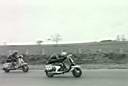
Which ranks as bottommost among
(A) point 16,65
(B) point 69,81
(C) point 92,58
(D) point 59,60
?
(B) point 69,81

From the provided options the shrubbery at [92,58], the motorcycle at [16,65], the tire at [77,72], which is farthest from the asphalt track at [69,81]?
the shrubbery at [92,58]

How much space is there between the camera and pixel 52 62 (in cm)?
2322

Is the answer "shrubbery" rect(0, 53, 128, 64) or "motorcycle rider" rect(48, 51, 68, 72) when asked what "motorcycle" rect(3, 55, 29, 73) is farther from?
"shrubbery" rect(0, 53, 128, 64)

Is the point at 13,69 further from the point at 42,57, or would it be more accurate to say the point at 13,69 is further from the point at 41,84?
the point at 42,57

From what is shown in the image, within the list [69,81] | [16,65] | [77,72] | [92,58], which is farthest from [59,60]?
[92,58]

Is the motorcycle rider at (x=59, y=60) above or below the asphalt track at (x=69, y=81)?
above

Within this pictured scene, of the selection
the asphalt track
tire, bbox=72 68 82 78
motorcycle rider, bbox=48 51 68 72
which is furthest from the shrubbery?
tire, bbox=72 68 82 78

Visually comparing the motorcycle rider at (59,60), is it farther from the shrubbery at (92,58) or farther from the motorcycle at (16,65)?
the shrubbery at (92,58)

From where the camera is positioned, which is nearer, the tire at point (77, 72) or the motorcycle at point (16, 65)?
the tire at point (77, 72)

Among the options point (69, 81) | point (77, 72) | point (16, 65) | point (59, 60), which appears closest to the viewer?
point (69, 81)

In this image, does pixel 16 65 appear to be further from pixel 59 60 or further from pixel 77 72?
pixel 77 72

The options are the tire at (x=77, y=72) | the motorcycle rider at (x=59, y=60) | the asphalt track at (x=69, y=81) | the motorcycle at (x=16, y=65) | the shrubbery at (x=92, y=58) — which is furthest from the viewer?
the shrubbery at (x=92, y=58)

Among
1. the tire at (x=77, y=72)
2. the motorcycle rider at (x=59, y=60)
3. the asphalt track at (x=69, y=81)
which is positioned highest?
the motorcycle rider at (x=59, y=60)

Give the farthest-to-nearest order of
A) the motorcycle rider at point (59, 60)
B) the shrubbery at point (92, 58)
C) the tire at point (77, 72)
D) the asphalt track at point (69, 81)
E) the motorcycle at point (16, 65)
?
the shrubbery at point (92, 58), the motorcycle at point (16, 65), the motorcycle rider at point (59, 60), the tire at point (77, 72), the asphalt track at point (69, 81)
